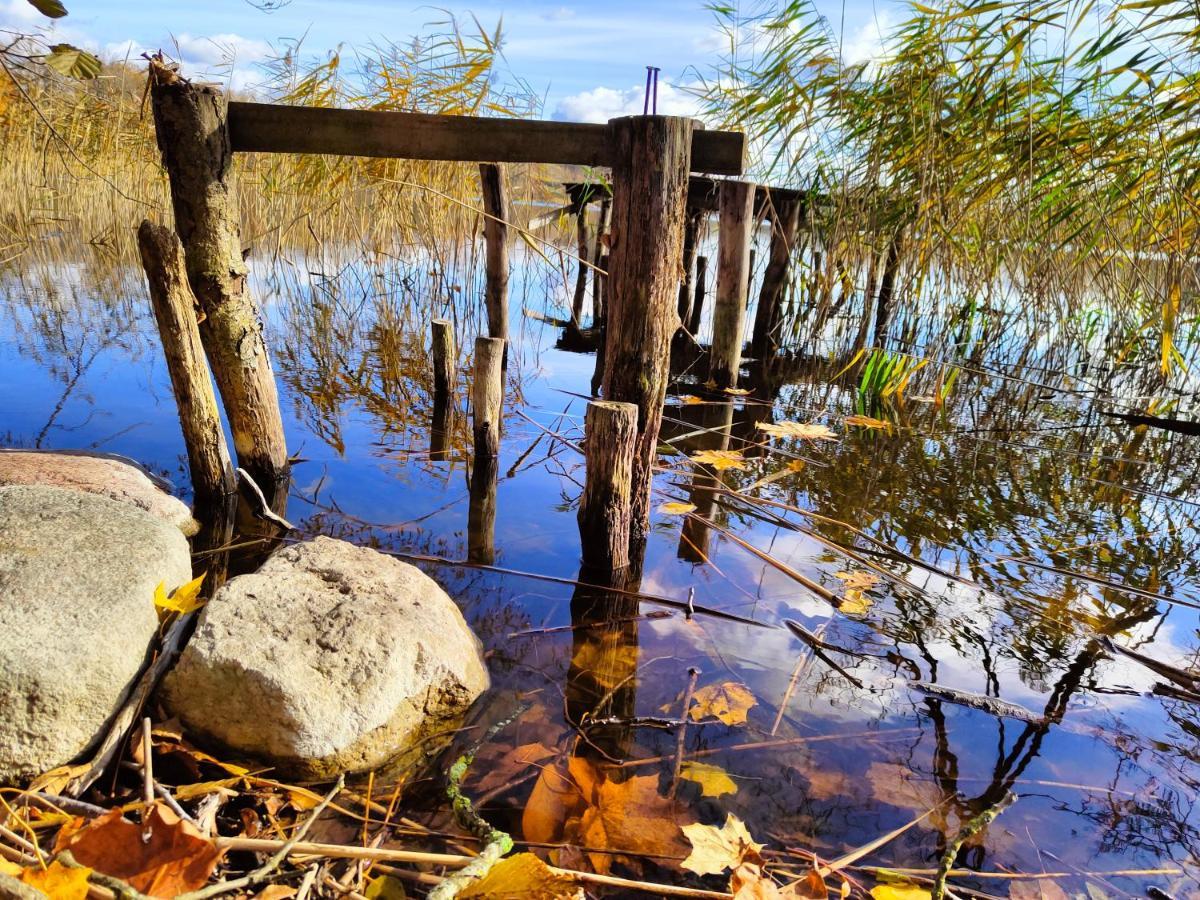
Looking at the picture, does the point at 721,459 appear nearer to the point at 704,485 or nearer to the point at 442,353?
the point at 704,485

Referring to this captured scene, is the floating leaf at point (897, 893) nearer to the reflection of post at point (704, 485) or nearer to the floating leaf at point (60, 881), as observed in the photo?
the floating leaf at point (60, 881)

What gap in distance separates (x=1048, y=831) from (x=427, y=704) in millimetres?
1637

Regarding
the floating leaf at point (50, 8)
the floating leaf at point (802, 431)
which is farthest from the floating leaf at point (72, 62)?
the floating leaf at point (802, 431)


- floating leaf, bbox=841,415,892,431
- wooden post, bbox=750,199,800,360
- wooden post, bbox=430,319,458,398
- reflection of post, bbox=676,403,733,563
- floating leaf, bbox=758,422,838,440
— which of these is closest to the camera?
reflection of post, bbox=676,403,733,563

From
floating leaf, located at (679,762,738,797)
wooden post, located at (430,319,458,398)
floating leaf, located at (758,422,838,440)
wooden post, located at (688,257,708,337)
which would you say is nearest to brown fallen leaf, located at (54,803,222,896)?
floating leaf, located at (679,762,738,797)

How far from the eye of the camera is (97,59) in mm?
1560

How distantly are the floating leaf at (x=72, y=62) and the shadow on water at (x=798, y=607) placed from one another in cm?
180

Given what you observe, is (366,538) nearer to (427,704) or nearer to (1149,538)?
(427,704)

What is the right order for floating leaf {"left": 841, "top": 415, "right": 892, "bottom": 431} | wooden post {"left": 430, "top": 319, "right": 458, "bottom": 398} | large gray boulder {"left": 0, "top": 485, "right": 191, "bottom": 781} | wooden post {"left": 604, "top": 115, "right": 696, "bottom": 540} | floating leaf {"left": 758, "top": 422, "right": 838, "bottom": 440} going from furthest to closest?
floating leaf {"left": 841, "top": 415, "right": 892, "bottom": 431} → floating leaf {"left": 758, "top": 422, "right": 838, "bottom": 440} → wooden post {"left": 430, "top": 319, "right": 458, "bottom": 398} → wooden post {"left": 604, "top": 115, "right": 696, "bottom": 540} → large gray boulder {"left": 0, "top": 485, "right": 191, "bottom": 781}

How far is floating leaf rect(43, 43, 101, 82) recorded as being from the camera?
1480 mm

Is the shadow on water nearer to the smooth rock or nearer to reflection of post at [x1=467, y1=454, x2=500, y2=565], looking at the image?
reflection of post at [x1=467, y1=454, x2=500, y2=565]

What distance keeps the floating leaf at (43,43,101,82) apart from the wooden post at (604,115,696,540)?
5.66 feet

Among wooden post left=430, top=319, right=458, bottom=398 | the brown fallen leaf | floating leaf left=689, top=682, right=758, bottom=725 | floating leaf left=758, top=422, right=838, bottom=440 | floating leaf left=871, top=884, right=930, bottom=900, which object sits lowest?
floating leaf left=871, top=884, right=930, bottom=900

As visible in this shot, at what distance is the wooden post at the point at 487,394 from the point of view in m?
4.07
